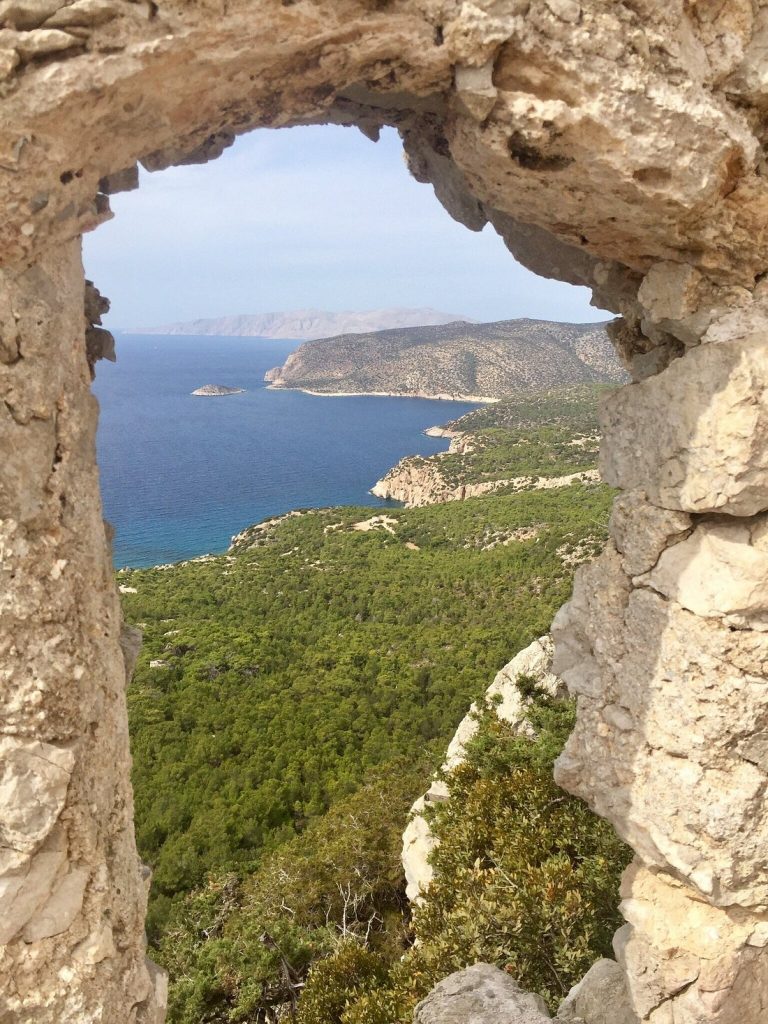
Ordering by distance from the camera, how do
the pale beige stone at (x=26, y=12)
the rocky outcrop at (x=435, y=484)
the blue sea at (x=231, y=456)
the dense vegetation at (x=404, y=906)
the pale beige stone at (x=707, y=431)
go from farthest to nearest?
the blue sea at (x=231, y=456) → the rocky outcrop at (x=435, y=484) → the dense vegetation at (x=404, y=906) → the pale beige stone at (x=707, y=431) → the pale beige stone at (x=26, y=12)

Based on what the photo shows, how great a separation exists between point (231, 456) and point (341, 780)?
306ft

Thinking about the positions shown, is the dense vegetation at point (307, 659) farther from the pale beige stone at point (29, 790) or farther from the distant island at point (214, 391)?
the distant island at point (214, 391)

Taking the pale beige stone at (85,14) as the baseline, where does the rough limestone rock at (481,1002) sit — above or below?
below

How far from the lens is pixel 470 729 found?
1318 cm

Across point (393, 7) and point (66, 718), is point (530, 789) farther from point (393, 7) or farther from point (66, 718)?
point (393, 7)

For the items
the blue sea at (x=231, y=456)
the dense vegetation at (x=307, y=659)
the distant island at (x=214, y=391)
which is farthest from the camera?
the distant island at (x=214, y=391)

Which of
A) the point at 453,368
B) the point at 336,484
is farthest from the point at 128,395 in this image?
the point at 336,484

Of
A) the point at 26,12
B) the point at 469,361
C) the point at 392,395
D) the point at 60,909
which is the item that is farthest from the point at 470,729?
the point at 392,395

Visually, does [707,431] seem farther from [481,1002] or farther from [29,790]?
[481,1002]

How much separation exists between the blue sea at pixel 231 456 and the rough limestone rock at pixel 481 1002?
159ft

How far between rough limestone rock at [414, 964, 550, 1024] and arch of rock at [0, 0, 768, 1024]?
4.62 ft

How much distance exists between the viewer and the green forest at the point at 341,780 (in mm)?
8992

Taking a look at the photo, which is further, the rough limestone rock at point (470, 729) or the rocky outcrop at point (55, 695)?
the rough limestone rock at point (470, 729)

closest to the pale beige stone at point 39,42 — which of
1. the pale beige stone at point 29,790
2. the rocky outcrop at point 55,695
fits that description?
the rocky outcrop at point 55,695
